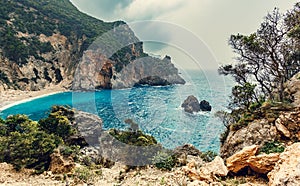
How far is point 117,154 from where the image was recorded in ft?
48.3

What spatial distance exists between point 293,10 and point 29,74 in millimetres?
67046

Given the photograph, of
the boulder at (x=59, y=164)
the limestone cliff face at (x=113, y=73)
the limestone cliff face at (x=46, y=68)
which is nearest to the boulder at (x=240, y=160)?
the boulder at (x=59, y=164)

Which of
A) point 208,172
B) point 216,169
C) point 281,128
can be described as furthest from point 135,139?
point 281,128

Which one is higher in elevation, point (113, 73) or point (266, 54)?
point (113, 73)

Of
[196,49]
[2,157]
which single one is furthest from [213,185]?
[2,157]

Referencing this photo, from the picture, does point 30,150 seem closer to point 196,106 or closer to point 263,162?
point 263,162

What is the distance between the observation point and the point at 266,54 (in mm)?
14094

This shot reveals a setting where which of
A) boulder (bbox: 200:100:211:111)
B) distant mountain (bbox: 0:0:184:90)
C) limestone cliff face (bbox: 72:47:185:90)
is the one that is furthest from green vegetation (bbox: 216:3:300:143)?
limestone cliff face (bbox: 72:47:185:90)

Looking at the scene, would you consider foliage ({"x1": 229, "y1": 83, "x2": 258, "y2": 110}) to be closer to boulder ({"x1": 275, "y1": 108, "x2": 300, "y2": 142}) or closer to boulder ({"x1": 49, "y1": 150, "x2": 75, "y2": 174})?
boulder ({"x1": 275, "y1": 108, "x2": 300, "y2": 142})

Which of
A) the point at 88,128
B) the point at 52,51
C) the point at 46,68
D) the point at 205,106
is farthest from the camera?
the point at 52,51

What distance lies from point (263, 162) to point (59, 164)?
32.0 feet

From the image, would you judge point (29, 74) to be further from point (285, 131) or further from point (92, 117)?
point (285, 131)

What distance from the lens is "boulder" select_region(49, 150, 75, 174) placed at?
11.3 m

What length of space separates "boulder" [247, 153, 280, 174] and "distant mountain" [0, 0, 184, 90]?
5532 cm
